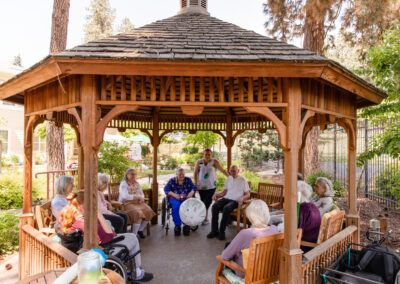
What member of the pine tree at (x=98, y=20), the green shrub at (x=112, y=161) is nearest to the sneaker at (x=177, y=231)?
the green shrub at (x=112, y=161)

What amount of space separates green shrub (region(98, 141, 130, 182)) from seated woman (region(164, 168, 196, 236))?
398 cm

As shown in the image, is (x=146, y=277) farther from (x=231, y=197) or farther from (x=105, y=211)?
(x=231, y=197)

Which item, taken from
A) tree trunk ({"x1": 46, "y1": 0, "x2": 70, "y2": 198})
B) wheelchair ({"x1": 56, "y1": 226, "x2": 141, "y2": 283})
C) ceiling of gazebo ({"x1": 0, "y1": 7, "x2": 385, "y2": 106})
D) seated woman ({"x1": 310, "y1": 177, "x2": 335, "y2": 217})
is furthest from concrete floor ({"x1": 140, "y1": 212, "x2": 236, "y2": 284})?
tree trunk ({"x1": 46, "y1": 0, "x2": 70, "y2": 198})

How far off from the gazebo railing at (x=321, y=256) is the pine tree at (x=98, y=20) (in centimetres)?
2834

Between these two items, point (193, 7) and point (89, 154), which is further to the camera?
point (193, 7)

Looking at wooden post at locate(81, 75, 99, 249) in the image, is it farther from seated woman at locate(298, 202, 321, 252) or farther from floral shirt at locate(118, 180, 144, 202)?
seated woman at locate(298, 202, 321, 252)

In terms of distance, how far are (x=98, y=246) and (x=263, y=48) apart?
2.99m

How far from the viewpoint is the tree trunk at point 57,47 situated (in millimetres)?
7945

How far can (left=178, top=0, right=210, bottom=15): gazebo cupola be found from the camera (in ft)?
16.8

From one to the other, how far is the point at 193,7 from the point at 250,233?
171 inches

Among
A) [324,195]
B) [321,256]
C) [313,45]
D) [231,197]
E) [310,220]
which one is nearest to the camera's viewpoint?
[321,256]

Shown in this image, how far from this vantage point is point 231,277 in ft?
9.36

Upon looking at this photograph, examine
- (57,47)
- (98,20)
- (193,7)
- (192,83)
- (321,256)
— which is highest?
(98,20)

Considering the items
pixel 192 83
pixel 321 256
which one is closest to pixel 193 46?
pixel 192 83
